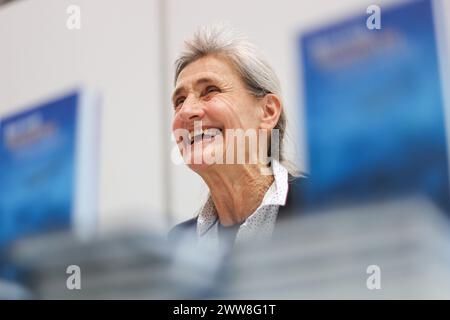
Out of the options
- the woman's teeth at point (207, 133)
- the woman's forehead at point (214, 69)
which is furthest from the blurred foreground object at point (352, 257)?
the woman's forehead at point (214, 69)

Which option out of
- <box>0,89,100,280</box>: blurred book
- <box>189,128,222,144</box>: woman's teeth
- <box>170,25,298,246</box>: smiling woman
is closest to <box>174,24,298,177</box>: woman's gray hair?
<box>170,25,298,246</box>: smiling woman

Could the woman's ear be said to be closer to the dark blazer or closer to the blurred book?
the dark blazer

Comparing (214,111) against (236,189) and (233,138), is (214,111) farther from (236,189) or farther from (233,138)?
(236,189)

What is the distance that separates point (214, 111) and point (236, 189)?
0.67ft

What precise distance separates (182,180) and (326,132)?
392mm

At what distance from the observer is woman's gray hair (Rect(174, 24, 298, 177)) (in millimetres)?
2121

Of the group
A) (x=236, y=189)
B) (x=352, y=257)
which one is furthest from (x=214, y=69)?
(x=352, y=257)

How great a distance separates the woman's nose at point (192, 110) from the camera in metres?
2.14

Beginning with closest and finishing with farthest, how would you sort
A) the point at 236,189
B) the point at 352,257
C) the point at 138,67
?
the point at 352,257 → the point at 236,189 → the point at 138,67

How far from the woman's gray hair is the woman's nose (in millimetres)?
95

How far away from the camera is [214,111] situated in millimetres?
2135

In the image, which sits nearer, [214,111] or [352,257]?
[352,257]
